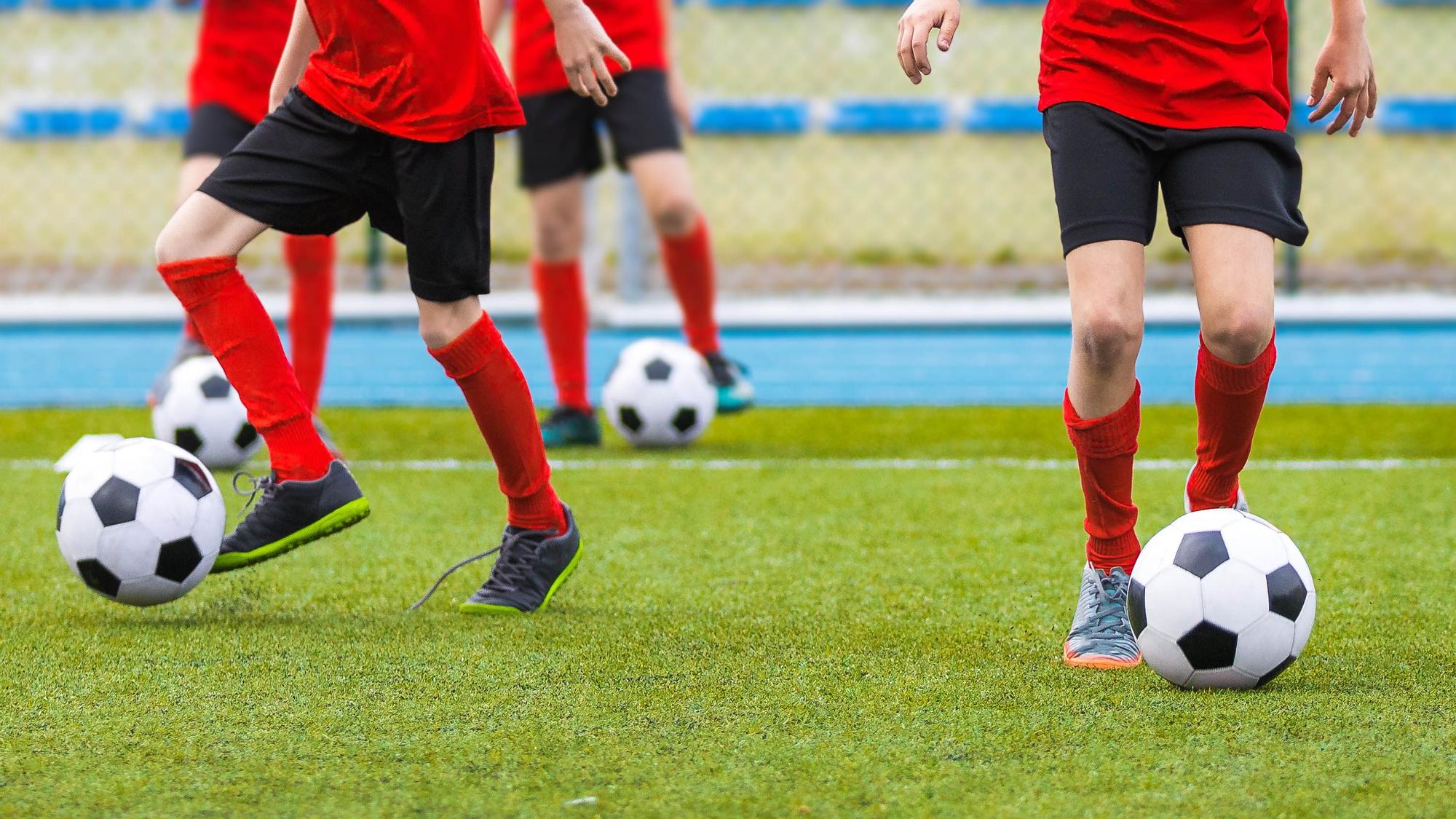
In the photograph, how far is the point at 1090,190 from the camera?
269 cm

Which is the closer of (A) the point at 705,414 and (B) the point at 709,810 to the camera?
(B) the point at 709,810

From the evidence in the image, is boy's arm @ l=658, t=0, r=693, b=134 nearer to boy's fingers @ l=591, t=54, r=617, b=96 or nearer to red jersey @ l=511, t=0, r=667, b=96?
red jersey @ l=511, t=0, r=667, b=96

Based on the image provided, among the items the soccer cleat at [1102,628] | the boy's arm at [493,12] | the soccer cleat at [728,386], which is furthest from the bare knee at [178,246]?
the soccer cleat at [728,386]

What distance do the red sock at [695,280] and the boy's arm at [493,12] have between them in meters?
0.87

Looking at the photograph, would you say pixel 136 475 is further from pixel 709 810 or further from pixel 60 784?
pixel 709 810

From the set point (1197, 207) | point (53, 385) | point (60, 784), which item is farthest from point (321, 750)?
point (53, 385)

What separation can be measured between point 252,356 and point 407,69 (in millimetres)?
553

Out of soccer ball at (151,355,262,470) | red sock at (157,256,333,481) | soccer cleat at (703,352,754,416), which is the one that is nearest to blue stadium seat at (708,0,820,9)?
soccer cleat at (703,352,754,416)

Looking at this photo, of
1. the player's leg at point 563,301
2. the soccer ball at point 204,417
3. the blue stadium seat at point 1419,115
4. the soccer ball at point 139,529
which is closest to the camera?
the soccer ball at point 139,529

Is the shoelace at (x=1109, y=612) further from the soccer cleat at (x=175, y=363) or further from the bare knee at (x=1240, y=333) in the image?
the soccer cleat at (x=175, y=363)

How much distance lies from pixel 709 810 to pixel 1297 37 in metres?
9.79

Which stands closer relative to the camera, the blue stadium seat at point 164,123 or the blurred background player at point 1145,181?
the blurred background player at point 1145,181

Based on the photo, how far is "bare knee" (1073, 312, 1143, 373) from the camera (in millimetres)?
2643

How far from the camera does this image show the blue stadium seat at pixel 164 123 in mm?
11625
